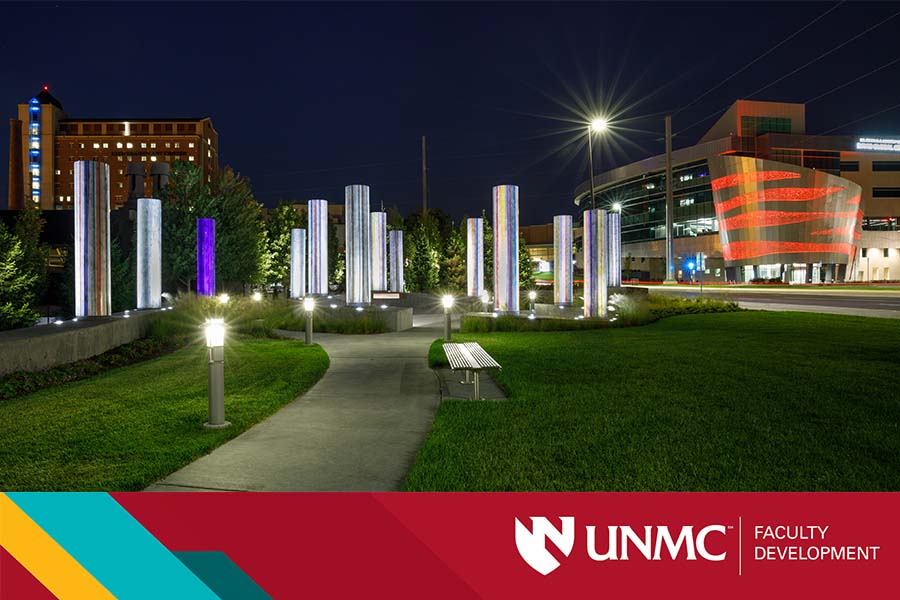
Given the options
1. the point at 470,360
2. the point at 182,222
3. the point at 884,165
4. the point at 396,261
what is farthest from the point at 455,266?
the point at 884,165

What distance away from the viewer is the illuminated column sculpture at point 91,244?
1570 cm

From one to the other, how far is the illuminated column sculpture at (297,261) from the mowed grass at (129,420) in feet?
65.4

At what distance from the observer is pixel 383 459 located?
237 inches

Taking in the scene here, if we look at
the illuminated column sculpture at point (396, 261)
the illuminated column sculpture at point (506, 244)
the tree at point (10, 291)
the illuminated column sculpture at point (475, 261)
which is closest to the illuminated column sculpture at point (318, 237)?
the illuminated column sculpture at point (475, 261)

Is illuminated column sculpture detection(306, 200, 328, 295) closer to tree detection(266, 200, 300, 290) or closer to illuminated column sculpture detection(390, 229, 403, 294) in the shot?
illuminated column sculpture detection(390, 229, 403, 294)

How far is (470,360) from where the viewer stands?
378 inches

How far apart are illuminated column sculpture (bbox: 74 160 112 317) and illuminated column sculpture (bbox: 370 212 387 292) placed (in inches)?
605

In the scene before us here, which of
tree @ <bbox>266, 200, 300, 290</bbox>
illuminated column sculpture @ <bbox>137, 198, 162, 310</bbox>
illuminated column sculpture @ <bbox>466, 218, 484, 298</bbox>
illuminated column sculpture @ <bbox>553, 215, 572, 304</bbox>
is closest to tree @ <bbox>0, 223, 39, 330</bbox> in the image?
illuminated column sculpture @ <bbox>137, 198, 162, 310</bbox>

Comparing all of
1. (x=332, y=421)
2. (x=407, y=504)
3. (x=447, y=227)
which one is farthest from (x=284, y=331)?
(x=447, y=227)

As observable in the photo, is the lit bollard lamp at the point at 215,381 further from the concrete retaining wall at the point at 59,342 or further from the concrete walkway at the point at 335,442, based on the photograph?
the concrete retaining wall at the point at 59,342

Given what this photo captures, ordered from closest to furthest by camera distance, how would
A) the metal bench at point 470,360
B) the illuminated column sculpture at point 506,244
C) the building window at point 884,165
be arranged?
the metal bench at point 470,360
the illuminated column sculpture at point 506,244
the building window at point 884,165

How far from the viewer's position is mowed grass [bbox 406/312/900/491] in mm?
5371

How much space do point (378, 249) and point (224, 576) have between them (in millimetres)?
28014

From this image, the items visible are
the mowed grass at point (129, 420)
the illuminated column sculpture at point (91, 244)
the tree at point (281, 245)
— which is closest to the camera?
the mowed grass at point (129, 420)
